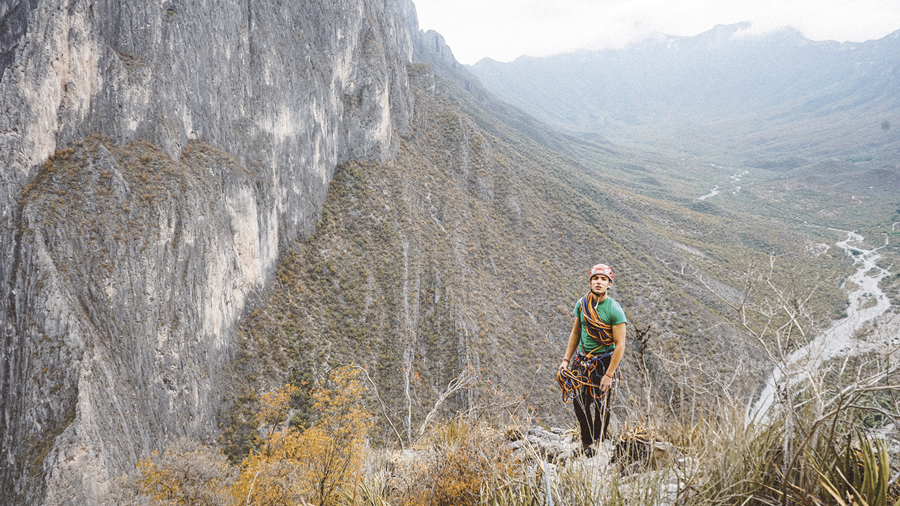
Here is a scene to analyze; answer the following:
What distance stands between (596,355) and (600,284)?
1118 millimetres

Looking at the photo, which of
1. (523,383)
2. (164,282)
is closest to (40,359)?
(164,282)

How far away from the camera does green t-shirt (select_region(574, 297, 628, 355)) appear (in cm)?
559

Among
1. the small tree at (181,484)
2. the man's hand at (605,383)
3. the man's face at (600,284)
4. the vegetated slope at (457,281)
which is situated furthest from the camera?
the vegetated slope at (457,281)

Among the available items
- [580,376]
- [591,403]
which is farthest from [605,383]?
[591,403]

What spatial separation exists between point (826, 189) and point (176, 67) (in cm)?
17723

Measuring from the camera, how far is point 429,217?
5184 centimetres

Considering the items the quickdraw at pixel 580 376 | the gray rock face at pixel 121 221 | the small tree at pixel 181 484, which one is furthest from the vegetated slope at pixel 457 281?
the quickdraw at pixel 580 376

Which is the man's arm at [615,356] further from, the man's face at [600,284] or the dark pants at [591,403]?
the man's face at [600,284]

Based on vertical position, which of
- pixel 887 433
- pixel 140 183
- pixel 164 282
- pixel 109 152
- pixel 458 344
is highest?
pixel 109 152

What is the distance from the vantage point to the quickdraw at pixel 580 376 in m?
5.61

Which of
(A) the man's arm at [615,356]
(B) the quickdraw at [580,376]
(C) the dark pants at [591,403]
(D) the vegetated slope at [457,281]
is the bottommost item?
(D) the vegetated slope at [457,281]

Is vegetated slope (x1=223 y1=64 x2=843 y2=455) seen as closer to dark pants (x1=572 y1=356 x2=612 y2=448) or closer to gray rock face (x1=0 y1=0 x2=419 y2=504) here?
gray rock face (x1=0 y1=0 x2=419 y2=504)

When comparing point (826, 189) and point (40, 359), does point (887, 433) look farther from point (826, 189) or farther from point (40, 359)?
point (826, 189)

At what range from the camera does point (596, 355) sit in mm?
5789
